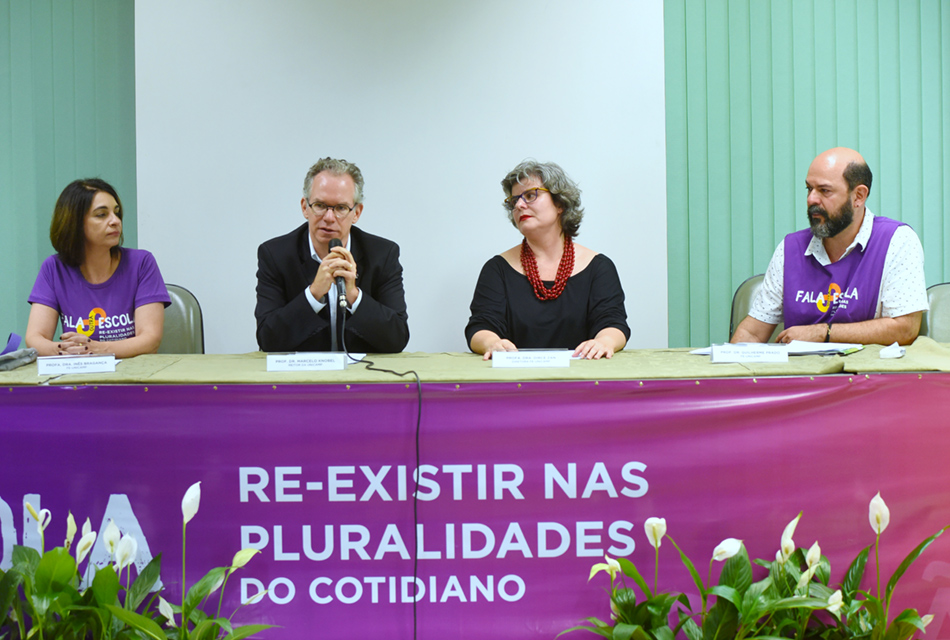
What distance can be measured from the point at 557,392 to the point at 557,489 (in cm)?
19

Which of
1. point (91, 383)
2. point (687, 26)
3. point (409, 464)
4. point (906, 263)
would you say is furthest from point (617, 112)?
point (91, 383)

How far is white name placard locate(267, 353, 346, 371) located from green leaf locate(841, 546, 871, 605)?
1.07m

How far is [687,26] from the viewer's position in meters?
2.82

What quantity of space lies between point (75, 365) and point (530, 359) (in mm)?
962

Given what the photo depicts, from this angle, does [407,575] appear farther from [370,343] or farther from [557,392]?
[370,343]

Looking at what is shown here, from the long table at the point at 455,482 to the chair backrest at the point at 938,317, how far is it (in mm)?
1125

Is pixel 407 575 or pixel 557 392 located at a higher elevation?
pixel 557 392

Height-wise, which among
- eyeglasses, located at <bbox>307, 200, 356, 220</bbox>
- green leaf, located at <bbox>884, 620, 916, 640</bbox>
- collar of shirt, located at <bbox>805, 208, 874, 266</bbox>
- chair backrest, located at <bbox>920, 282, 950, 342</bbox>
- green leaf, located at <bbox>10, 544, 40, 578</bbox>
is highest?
eyeglasses, located at <bbox>307, 200, 356, 220</bbox>

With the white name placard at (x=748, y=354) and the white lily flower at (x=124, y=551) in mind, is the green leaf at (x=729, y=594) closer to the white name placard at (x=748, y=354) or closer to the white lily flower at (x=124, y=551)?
the white name placard at (x=748, y=354)

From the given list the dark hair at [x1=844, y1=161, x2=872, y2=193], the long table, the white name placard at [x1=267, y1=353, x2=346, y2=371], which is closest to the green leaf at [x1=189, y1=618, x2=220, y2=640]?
the long table

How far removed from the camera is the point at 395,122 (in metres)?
2.69

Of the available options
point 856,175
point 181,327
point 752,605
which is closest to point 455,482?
point 752,605

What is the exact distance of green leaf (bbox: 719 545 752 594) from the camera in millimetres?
1233

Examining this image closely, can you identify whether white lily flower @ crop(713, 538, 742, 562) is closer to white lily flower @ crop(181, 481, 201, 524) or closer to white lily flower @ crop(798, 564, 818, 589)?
white lily flower @ crop(798, 564, 818, 589)
